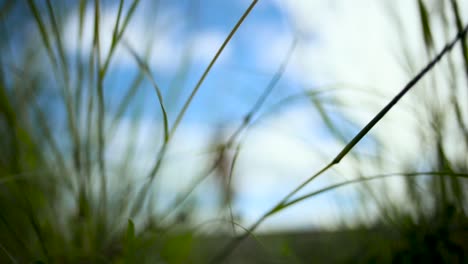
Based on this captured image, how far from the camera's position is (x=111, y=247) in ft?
2.31

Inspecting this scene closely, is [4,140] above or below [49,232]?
above

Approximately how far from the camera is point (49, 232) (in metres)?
0.66

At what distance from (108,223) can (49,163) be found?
15 cm

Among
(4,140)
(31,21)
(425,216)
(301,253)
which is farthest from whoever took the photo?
(301,253)

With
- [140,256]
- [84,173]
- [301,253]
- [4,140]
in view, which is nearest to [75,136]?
[84,173]

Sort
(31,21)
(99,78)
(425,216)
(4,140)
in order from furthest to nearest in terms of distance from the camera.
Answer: (31,21) → (4,140) → (425,216) → (99,78)

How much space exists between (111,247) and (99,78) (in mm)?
400

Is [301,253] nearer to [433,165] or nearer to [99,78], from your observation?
[433,165]

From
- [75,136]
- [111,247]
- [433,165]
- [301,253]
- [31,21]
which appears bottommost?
[301,253]

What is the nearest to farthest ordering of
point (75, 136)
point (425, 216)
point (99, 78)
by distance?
1. point (99, 78)
2. point (75, 136)
3. point (425, 216)

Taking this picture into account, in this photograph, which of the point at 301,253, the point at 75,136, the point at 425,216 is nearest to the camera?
the point at 75,136

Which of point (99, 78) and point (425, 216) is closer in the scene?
point (99, 78)

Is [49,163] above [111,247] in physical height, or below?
above

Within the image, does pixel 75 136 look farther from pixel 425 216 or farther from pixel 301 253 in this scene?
pixel 301 253
